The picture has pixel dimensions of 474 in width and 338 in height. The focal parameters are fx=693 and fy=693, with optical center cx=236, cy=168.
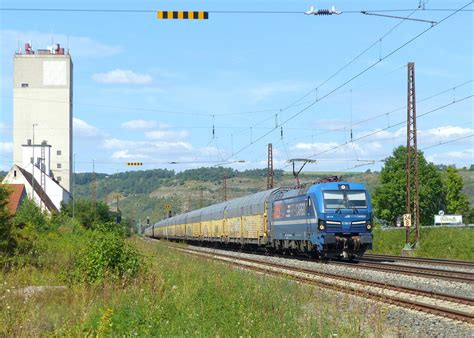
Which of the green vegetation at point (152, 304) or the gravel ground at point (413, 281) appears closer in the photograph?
the green vegetation at point (152, 304)

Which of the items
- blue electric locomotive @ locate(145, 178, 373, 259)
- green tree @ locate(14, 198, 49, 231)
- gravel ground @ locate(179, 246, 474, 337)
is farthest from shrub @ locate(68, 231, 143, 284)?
green tree @ locate(14, 198, 49, 231)

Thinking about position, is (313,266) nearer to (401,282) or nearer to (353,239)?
(353,239)

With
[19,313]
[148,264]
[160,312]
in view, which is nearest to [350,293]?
[148,264]

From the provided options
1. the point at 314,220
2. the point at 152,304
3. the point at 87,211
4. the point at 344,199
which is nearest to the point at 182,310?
the point at 152,304

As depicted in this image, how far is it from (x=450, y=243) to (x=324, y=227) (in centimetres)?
1440

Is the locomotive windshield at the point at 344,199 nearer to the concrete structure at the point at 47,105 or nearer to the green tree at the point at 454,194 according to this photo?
the green tree at the point at 454,194

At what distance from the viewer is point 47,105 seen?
129 meters

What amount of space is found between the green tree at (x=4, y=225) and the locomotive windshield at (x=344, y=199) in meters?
13.1

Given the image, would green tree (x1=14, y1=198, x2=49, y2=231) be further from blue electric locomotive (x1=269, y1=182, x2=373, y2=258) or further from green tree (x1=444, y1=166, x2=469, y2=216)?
green tree (x1=444, y1=166, x2=469, y2=216)

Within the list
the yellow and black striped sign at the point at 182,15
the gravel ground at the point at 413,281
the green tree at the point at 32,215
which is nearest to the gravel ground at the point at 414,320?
the gravel ground at the point at 413,281

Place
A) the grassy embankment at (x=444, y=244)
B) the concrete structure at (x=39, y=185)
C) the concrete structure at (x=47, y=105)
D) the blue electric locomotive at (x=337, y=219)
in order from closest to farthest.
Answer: the blue electric locomotive at (x=337, y=219)
the grassy embankment at (x=444, y=244)
the concrete structure at (x=39, y=185)
the concrete structure at (x=47, y=105)

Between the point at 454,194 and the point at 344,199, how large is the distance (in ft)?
260

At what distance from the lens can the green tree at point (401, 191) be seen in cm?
10119

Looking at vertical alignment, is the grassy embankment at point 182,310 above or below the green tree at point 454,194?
below
